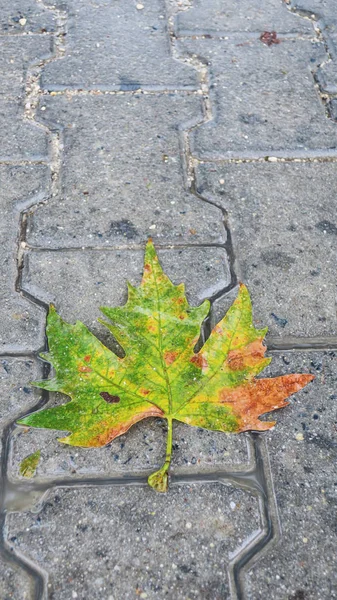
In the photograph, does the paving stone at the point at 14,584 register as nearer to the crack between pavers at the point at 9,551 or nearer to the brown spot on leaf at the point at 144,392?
the crack between pavers at the point at 9,551

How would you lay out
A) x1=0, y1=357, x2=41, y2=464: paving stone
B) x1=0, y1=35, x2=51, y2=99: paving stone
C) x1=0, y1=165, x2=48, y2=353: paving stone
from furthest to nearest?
1. x1=0, y1=35, x2=51, y2=99: paving stone
2. x1=0, y1=165, x2=48, y2=353: paving stone
3. x1=0, y1=357, x2=41, y2=464: paving stone

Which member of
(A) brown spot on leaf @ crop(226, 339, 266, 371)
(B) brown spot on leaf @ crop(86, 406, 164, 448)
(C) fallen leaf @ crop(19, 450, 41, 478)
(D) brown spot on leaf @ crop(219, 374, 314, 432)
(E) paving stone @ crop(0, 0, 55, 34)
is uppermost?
(E) paving stone @ crop(0, 0, 55, 34)

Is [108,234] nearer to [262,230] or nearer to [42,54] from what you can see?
[262,230]

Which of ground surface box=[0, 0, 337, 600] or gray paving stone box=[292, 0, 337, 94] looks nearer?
ground surface box=[0, 0, 337, 600]

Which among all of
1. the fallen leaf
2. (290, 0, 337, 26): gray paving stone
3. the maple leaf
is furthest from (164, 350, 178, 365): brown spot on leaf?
(290, 0, 337, 26): gray paving stone

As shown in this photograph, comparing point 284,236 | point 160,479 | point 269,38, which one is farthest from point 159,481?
point 269,38

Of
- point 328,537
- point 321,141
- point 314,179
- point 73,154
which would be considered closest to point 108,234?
point 73,154

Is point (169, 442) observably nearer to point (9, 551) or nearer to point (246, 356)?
point (246, 356)

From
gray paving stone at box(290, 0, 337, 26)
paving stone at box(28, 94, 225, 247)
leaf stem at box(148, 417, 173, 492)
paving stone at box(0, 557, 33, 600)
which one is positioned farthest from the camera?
gray paving stone at box(290, 0, 337, 26)

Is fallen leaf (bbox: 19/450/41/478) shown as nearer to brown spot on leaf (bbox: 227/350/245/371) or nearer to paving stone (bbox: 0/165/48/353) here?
paving stone (bbox: 0/165/48/353)
